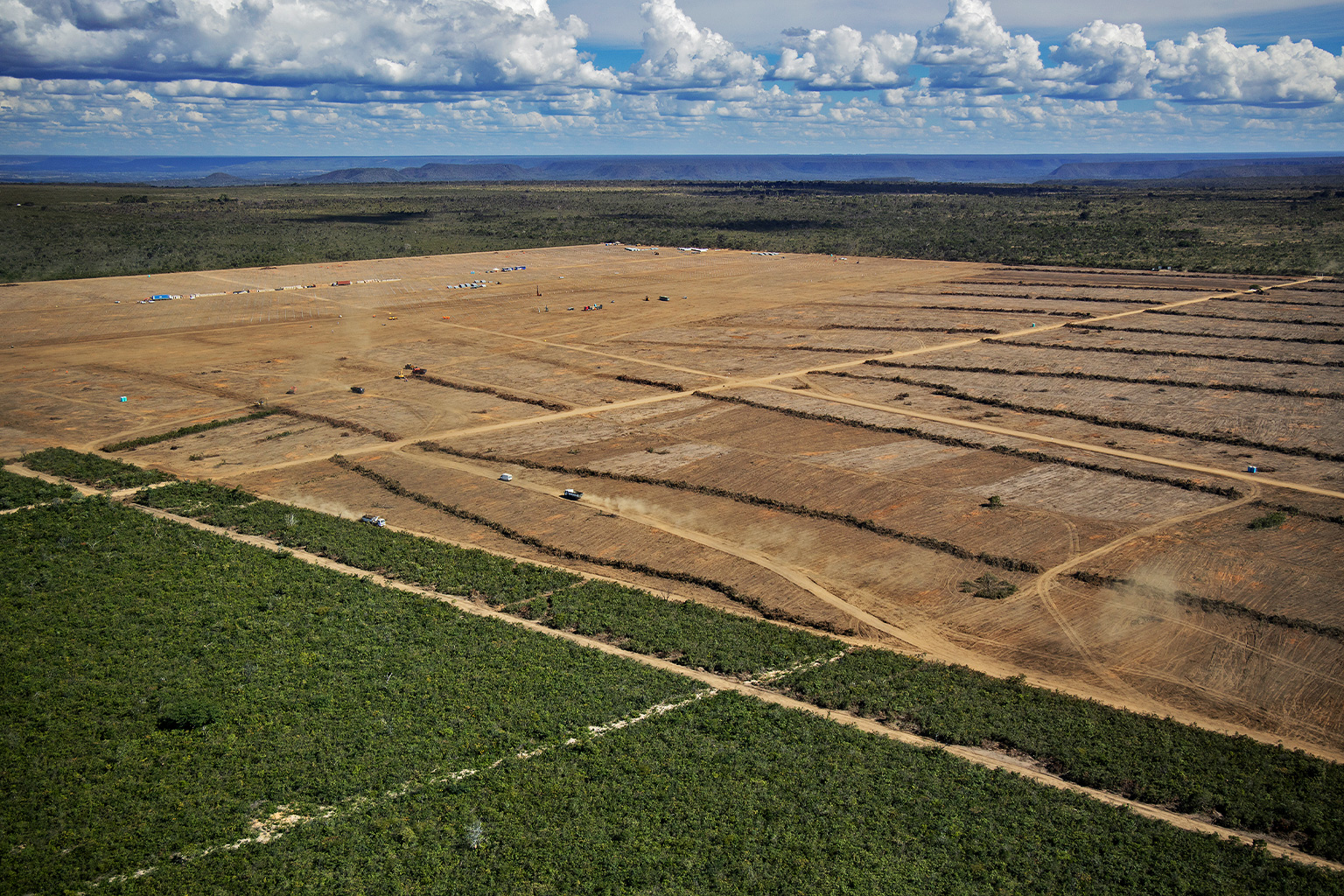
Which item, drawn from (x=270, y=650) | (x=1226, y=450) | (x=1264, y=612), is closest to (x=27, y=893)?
(x=270, y=650)

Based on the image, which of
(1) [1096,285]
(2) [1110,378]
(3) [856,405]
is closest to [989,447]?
(3) [856,405]

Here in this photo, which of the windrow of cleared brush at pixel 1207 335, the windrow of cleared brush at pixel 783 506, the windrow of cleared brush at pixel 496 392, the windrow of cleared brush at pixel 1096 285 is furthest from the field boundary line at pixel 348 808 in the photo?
the windrow of cleared brush at pixel 1096 285

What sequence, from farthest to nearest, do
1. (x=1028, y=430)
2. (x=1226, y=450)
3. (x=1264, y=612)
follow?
(x=1028, y=430)
(x=1226, y=450)
(x=1264, y=612)

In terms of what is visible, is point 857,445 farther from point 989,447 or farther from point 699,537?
point 699,537

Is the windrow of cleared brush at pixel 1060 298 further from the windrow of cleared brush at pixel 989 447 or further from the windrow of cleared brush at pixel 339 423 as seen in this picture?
the windrow of cleared brush at pixel 339 423

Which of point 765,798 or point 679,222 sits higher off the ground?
point 679,222

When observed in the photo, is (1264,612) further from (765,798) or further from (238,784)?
(238,784)
